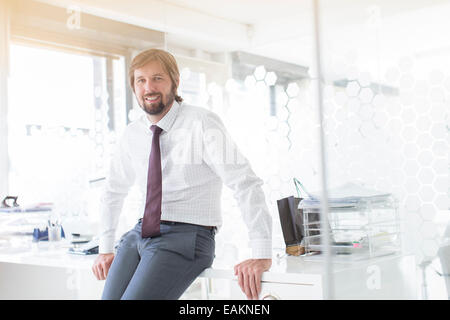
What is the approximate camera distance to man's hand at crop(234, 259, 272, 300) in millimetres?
1475

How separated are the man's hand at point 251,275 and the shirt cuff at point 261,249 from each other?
0.02m

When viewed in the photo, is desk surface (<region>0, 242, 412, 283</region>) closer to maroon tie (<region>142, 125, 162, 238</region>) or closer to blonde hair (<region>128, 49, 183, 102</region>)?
maroon tie (<region>142, 125, 162, 238</region>)

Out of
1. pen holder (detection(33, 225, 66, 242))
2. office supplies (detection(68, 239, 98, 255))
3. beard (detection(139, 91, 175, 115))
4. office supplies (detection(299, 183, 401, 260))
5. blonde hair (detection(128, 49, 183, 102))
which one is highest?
blonde hair (detection(128, 49, 183, 102))

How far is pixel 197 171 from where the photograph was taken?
1709 mm

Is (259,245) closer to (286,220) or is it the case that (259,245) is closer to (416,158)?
(286,220)

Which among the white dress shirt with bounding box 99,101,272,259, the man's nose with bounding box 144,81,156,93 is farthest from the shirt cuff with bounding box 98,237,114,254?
the man's nose with bounding box 144,81,156,93

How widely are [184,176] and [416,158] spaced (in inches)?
29.6

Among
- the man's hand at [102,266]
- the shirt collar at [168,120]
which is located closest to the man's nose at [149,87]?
the shirt collar at [168,120]

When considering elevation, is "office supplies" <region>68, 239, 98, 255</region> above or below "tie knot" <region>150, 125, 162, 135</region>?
below

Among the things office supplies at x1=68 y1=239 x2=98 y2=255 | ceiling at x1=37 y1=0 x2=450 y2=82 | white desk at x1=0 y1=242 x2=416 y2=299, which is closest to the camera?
white desk at x1=0 y1=242 x2=416 y2=299

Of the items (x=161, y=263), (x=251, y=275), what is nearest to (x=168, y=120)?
(x=161, y=263)

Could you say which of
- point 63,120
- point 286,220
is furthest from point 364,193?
point 63,120

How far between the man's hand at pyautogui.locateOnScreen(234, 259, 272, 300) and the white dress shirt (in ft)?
0.10

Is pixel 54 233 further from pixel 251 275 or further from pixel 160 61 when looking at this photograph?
pixel 251 275
